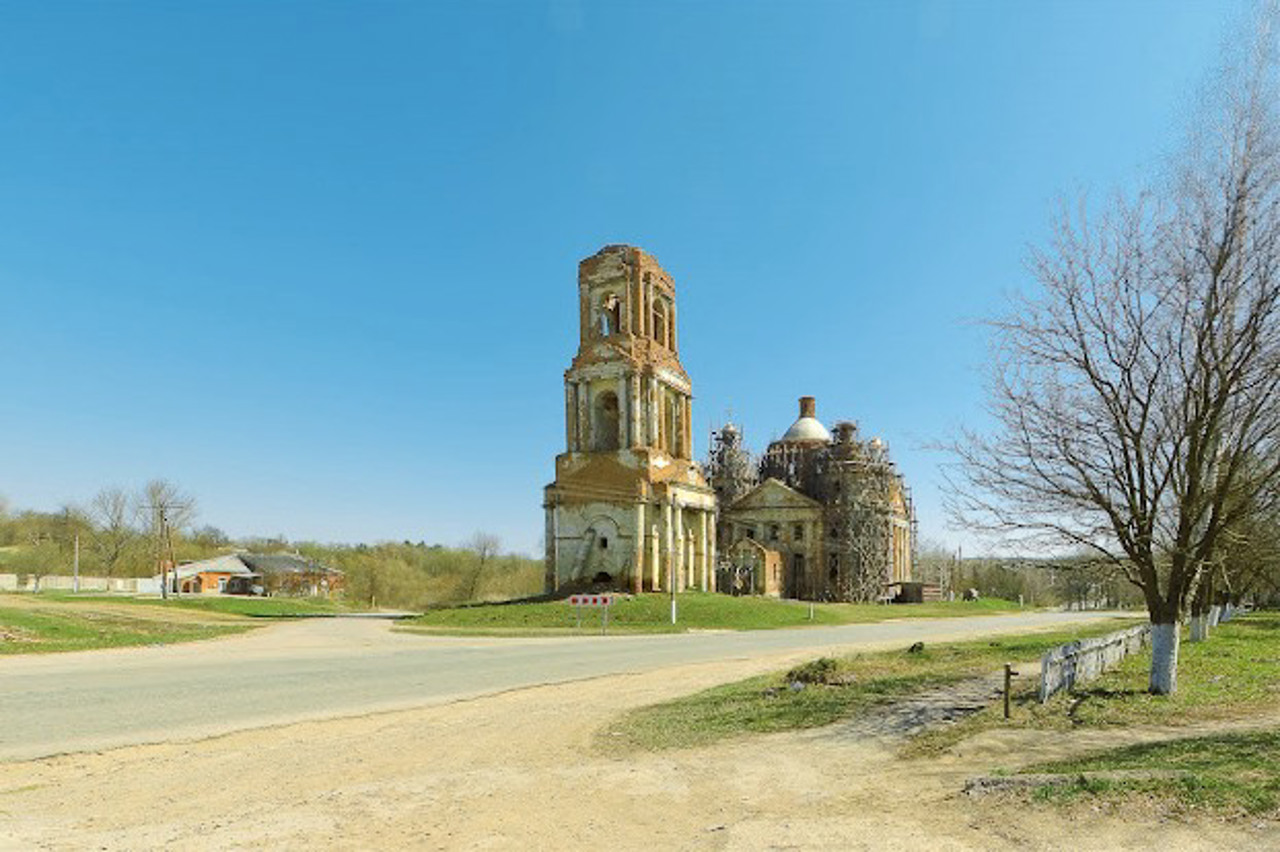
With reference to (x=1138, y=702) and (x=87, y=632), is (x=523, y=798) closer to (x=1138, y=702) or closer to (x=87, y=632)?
(x=1138, y=702)

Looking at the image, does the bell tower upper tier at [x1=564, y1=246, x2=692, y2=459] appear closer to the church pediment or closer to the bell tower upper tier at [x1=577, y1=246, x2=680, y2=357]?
the bell tower upper tier at [x1=577, y1=246, x2=680, y2=357]

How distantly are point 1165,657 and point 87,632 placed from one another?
1203 inches

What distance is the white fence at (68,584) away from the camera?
69938 mm

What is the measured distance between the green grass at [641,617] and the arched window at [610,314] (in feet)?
57.0

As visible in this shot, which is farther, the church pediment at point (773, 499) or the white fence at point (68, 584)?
the white fence at point (68, 584)

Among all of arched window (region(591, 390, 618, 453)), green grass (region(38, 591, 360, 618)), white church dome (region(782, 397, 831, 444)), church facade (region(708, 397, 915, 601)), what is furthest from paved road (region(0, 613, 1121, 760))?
white church dome (region(782, 397, 831, 444))

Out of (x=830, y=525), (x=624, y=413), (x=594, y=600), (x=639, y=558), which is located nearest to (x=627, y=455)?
(x=624, y=413)

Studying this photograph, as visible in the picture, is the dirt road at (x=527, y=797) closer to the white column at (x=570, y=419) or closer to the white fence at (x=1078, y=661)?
the white fence at (x=1078, y=661)

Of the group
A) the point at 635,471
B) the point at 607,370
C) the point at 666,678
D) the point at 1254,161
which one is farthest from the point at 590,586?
the point at 1254,161

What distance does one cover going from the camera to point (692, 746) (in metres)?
10.5

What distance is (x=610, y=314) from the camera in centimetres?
5284

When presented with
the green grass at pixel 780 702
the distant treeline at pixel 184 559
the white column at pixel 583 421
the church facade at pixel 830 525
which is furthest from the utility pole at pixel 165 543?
the green grass at pixel 780 702

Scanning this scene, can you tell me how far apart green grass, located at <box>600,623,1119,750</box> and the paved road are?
430cm

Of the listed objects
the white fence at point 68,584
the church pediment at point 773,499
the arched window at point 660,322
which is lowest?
the white fence at point 68,584
